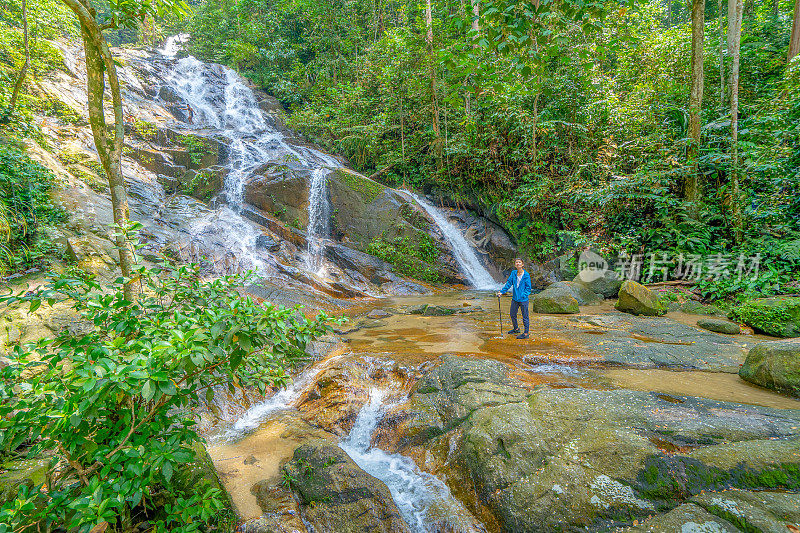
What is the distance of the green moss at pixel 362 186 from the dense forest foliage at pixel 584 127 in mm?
3322

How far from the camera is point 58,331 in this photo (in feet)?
15.8

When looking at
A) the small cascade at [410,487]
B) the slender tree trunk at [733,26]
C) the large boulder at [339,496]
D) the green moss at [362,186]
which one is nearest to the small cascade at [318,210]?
the green moss at [362,186]

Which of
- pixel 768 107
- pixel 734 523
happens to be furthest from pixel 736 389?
pixel 768 107

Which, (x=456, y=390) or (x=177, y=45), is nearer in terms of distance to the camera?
(x=456, y=390)

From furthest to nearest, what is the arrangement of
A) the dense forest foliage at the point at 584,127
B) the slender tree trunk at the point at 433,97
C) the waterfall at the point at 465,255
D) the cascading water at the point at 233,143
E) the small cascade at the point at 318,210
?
1. the slender tree trunk at the point at 433,97
2. the waterfall at the point at 465,255
3. the small cascade at the point at 318,210
4. the cascading water at the point at 233,143
5. the dense forest foliage at the point at 584,127

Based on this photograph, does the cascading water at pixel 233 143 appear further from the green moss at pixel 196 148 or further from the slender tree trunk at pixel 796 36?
the slender tree trunk at pixel 796 36

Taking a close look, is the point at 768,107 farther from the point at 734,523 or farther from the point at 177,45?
the point at 177,45

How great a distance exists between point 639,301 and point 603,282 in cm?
242

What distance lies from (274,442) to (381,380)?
5.34 feet

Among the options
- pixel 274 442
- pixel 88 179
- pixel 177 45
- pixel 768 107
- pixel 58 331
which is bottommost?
pixel 274 442

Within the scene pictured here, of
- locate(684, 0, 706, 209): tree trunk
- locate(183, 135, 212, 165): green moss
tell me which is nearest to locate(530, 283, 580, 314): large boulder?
locate(684, 0, 706, 209): tree trunk

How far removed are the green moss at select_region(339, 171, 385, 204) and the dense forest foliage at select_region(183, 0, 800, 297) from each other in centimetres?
332

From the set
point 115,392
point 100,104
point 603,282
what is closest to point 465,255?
point 603,282

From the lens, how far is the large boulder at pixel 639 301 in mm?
7988
